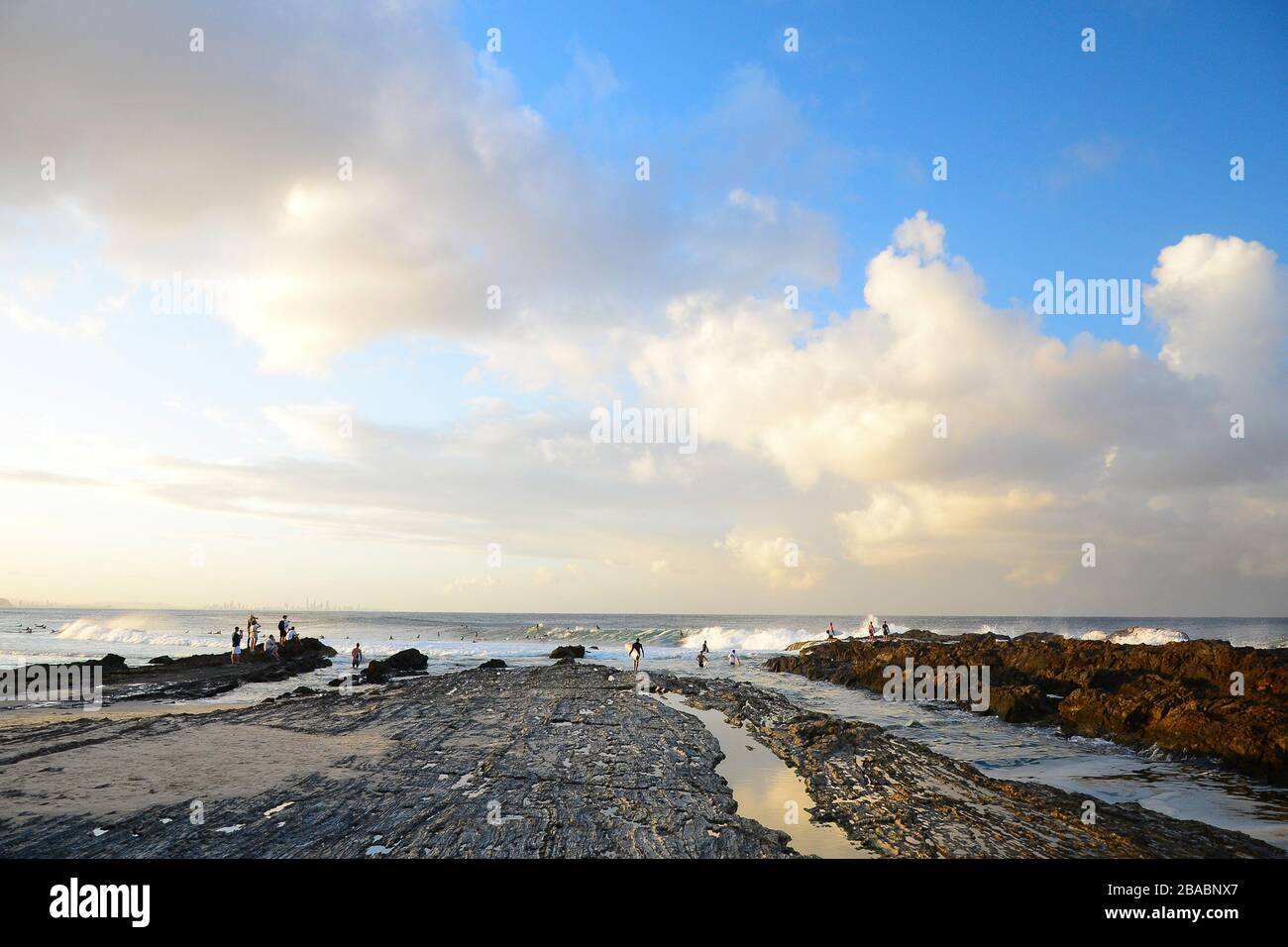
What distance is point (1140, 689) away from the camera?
72.3ft

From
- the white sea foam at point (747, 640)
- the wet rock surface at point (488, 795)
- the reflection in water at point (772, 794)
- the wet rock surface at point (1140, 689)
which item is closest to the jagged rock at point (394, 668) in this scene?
the wet rock surface at point (488, 795)

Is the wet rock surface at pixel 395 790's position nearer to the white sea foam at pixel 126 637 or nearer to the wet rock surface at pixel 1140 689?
the wet rock surface at pixel 1140 689

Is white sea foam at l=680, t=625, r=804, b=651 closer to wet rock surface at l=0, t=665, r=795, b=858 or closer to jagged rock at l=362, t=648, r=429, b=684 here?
jagged rock at l=362, t=648, r=429, b=684

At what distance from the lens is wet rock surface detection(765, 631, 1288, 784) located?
15.3m

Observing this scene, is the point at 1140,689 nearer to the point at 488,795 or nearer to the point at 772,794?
the point at 772,794

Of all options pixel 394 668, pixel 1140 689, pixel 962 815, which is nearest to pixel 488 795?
pixel 962 815

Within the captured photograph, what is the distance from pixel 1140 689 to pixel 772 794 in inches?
698

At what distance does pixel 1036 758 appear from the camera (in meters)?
16.4

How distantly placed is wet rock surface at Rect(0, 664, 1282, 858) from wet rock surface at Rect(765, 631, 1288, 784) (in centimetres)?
646

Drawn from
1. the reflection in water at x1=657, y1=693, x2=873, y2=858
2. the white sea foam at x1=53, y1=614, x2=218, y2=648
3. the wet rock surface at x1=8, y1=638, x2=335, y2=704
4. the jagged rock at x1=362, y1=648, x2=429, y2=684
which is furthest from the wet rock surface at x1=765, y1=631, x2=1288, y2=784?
the white sea foam at x1=53, y1=614, x2=218, y2=648
